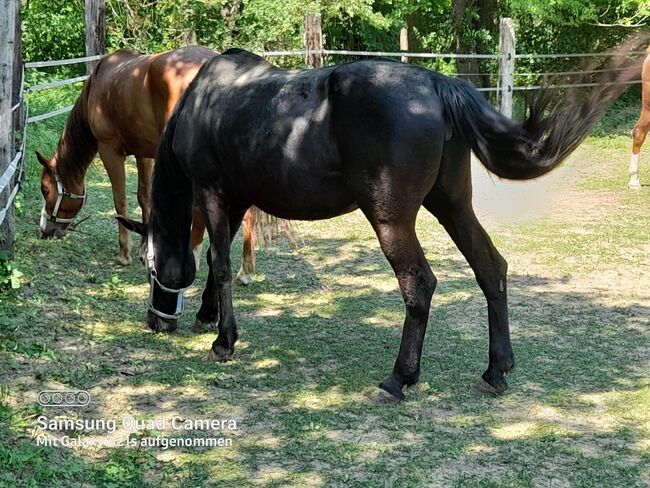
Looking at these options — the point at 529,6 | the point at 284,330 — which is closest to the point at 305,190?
the point at 284,330

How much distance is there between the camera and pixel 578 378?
192 inches

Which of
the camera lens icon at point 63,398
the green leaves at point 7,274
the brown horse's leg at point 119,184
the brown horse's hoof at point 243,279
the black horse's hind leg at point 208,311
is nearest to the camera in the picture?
the camera lens icon at point 63,398

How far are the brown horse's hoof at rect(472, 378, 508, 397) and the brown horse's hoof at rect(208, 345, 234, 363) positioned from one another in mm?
1426

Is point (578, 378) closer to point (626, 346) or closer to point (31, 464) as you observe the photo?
point (626, 346)

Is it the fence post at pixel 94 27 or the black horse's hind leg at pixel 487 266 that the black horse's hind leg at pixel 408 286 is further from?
the fence post at pixel 94 27

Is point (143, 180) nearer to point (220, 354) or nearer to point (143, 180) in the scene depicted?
point (143, 180)

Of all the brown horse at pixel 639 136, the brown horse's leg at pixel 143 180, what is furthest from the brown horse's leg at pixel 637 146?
the brown horse's leg at pixel 143 180

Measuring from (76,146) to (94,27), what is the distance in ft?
16.7

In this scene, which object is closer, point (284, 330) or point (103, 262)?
point (284, 330)

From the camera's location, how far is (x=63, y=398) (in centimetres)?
427

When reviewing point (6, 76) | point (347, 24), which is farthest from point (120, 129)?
point (347, 24)

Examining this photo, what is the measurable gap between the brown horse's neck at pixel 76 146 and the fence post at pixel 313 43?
367cm

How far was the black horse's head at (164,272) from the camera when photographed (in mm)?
5367

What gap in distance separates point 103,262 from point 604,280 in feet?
13.3
